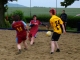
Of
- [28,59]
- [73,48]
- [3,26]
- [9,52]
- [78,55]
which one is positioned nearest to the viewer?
[28,59]

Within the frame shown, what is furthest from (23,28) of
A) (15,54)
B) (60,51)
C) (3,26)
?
(3,26)

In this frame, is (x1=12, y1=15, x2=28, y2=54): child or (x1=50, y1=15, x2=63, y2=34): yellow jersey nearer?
(x1=50, y1=15, x2=63, y2=34): yellow jersey

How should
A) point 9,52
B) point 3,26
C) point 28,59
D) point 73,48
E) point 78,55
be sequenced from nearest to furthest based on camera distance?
point 28,59, point 78,55, point 9,52, point 73,48, point 3,26

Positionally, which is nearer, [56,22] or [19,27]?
[56,22]

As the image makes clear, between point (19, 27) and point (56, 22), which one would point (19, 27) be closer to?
point (19, 27)

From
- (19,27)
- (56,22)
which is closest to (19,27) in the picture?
(19,27)

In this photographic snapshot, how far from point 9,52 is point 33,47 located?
162 centimetres

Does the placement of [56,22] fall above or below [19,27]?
above

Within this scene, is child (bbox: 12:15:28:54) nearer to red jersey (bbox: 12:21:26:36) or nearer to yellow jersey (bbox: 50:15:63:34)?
red jersey (bbox: 12:21:26:36)

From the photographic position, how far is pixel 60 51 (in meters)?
11.2

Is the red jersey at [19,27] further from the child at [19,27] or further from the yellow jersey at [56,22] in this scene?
the yellow jersey at [56,22]

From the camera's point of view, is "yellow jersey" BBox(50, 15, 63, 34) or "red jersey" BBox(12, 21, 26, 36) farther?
"red jersey" BBox(12, 21, 26, 36)

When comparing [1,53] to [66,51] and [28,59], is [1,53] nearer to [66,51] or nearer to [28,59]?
[28,59]

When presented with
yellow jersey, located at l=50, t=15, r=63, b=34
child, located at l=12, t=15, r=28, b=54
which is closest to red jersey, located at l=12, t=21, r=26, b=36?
child, located at l=12, t=15, r=28, b=54
